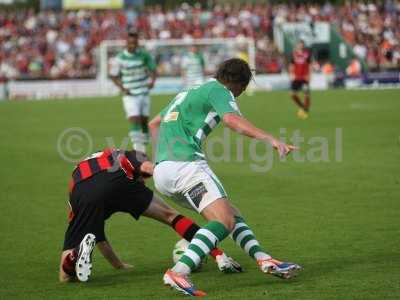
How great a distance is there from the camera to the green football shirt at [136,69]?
67.3 ft

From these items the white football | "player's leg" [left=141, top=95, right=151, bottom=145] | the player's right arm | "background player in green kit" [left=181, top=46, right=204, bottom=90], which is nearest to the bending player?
the white football

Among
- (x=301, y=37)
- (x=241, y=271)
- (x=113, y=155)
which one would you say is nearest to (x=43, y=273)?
(x=113, y=155)

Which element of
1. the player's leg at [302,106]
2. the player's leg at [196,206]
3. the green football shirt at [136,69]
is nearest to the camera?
the player's leg at [196,206]

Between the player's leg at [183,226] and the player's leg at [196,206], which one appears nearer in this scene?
the player's leg at [196,206]

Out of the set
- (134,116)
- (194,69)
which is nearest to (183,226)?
(134,116)

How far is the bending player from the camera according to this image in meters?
8.49

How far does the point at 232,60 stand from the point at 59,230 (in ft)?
13.3

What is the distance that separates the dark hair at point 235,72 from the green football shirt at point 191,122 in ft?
0.31

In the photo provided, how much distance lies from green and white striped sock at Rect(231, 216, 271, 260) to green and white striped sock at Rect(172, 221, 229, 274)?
0.47 meters

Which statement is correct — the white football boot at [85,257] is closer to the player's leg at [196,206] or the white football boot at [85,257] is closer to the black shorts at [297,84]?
the player's leg at [196,206]

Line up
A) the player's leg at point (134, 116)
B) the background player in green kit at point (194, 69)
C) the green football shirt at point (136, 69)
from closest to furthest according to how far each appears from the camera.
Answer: the player's leg at point (134, 116) → the green football shirt at point (136, 69) → the background player in green kit at point (194, 69)

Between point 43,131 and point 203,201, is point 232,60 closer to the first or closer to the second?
point 203,201

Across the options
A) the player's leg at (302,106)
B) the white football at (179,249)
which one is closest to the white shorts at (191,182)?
the white football at (179,249)

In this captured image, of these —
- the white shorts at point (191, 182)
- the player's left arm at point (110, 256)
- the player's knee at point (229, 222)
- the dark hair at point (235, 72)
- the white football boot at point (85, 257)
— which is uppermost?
the dark hair at point (235, 72)
